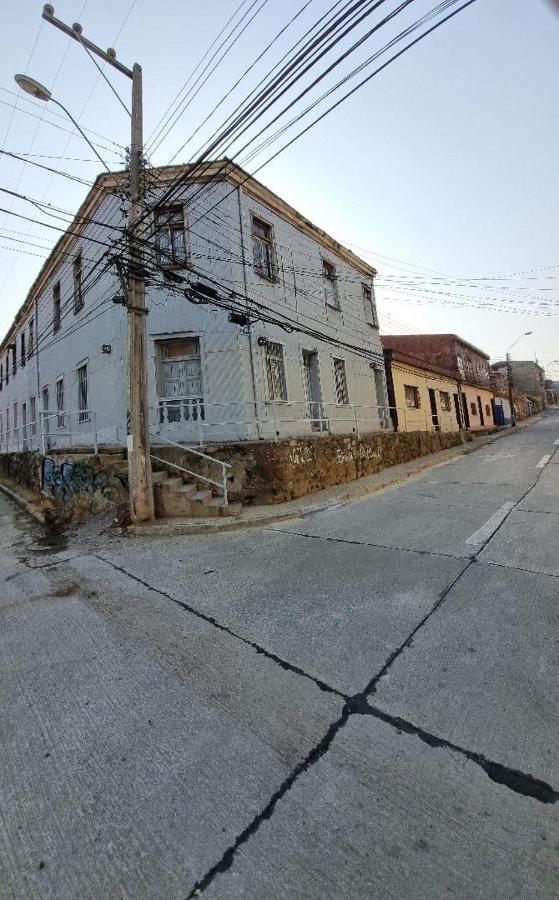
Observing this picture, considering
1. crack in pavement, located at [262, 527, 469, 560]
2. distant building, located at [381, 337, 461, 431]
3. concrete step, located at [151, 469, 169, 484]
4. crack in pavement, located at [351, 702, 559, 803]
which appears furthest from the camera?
distant building, located at [381, 337, 461, 431]

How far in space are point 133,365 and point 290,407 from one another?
223 inches

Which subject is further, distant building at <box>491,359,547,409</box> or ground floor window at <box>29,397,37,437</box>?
distant building at <box>491,359,547,409</box>

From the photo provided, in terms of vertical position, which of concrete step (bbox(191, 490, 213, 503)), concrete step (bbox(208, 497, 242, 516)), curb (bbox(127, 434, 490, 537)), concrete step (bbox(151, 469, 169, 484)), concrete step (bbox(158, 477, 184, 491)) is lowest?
curb (bbox(127, 434, 490, 537))

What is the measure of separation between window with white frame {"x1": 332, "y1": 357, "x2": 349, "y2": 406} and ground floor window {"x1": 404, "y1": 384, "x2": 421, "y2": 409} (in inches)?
254

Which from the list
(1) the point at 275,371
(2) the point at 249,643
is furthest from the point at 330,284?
(2) the point at 249,643

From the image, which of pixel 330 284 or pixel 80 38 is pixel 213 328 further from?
pixel 330 284

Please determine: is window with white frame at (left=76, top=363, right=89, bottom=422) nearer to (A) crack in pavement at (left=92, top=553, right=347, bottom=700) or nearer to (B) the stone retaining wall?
(B) the stone retaining wall

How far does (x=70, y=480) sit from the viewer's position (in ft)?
27.3

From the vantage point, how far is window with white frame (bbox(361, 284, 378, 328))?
1669cm

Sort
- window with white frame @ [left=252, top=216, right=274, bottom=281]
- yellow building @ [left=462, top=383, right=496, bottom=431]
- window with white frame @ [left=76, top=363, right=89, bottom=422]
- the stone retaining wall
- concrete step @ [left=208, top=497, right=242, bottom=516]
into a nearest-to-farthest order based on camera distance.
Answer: concrete step @ [left=208, top=497, right=242, bottom=516], the stone retaining wall, window with white frame @ [left=252, top=216, right=274, bottom=281], window with white frame @ [left=76, top=363, right=89, bottom=422], yellow building @ [left=462, top=383, right=496, bottom=431]

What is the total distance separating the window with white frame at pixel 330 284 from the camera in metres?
14.2

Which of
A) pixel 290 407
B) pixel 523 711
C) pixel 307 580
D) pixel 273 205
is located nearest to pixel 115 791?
pixel 523 711

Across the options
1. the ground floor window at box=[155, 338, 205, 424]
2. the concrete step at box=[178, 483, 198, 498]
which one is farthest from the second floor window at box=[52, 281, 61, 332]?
the concrete step at box=[178, 483, 198, 498]

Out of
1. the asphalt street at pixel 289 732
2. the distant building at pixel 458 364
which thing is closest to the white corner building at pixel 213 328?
the asphalt street at pixel 289 732
